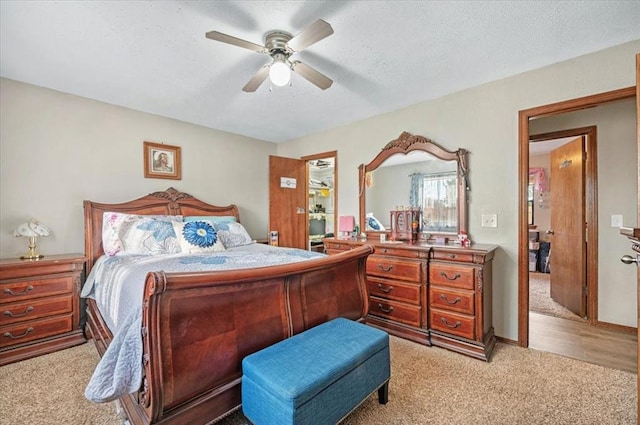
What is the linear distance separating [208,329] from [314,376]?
1.88 ft

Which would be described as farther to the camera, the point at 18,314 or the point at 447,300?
the point at 447,300

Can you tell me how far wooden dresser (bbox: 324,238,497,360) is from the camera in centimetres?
240

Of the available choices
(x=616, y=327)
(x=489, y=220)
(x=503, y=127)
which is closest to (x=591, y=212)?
(x=616, y=327)

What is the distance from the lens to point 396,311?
9.27 feet

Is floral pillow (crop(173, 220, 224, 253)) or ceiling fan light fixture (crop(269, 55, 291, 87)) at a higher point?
ceiling fan light fixture (crop(269, 55, 291, 87))

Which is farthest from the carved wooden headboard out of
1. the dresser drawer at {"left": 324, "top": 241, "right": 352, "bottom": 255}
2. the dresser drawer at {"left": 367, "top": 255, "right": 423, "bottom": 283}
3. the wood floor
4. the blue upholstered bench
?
the wood floor

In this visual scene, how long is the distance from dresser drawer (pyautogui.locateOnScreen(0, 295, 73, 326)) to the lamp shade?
1.94ft

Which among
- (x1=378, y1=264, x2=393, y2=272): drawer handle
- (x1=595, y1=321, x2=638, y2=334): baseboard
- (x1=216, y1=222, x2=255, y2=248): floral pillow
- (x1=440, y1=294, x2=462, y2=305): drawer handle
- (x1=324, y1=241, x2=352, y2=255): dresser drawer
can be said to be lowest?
(x1=595, y1=321, x2=638, y2=334): baseboard

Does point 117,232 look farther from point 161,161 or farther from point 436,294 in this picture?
point 436,294

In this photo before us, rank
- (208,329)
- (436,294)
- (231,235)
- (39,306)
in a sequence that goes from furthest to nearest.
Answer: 1. (231,235)
2. (436,294)
3. (39,306)
4. (208,329)

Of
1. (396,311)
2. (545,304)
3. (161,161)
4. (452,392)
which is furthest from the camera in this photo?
(545,304)

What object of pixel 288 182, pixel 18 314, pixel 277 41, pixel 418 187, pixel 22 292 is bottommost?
pixel 18 314

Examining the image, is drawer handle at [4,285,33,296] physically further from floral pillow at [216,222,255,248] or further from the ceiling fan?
the ceiling fan

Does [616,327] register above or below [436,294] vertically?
below
